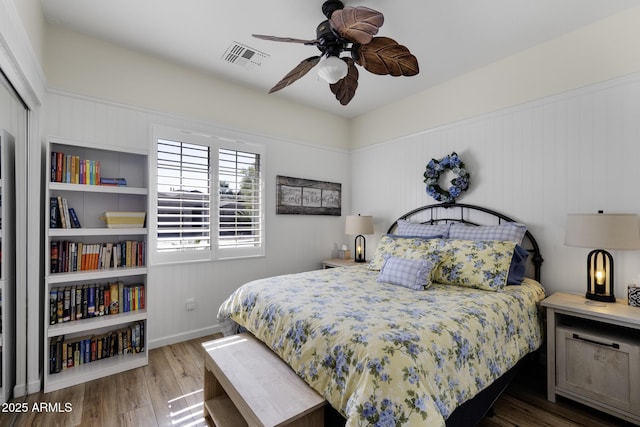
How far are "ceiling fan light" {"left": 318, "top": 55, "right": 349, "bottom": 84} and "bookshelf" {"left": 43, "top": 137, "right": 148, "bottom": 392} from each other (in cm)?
169

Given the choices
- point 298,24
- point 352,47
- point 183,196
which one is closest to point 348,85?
point 352,47

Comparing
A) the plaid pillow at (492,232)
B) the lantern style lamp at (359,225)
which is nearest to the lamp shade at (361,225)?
the lantern style lamp at (359,225)

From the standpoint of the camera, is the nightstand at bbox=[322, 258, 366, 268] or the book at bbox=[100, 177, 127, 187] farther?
the nightstand at bbox=[322, 258, 366, 268]

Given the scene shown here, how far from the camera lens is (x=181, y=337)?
9.91 ft

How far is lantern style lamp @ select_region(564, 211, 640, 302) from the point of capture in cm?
192

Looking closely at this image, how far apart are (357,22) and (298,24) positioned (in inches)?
33.8

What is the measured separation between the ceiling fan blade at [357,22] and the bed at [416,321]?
1622 mm

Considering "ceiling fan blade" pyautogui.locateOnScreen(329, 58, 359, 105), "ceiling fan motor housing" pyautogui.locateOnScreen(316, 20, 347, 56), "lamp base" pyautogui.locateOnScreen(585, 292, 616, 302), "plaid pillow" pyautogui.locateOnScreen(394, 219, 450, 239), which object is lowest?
"lamp base" pyautogui.locateOnScreen(585, 292, 616, 302)

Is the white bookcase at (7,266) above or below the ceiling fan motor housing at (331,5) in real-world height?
below

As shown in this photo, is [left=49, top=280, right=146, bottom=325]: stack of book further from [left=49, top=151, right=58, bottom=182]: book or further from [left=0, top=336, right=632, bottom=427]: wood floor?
[left=49, top=151, right=58, bottom=182]: book

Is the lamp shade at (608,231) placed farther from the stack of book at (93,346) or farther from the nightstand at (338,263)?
the stack of book at (93,346)

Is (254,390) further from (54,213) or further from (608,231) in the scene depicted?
(608,231)

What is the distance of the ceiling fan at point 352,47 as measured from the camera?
1.68 meters

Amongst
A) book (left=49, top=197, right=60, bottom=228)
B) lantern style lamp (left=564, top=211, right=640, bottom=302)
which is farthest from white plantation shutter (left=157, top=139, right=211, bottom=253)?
lantern style lamp (left=564, top=211, right=640, bottom=302)
